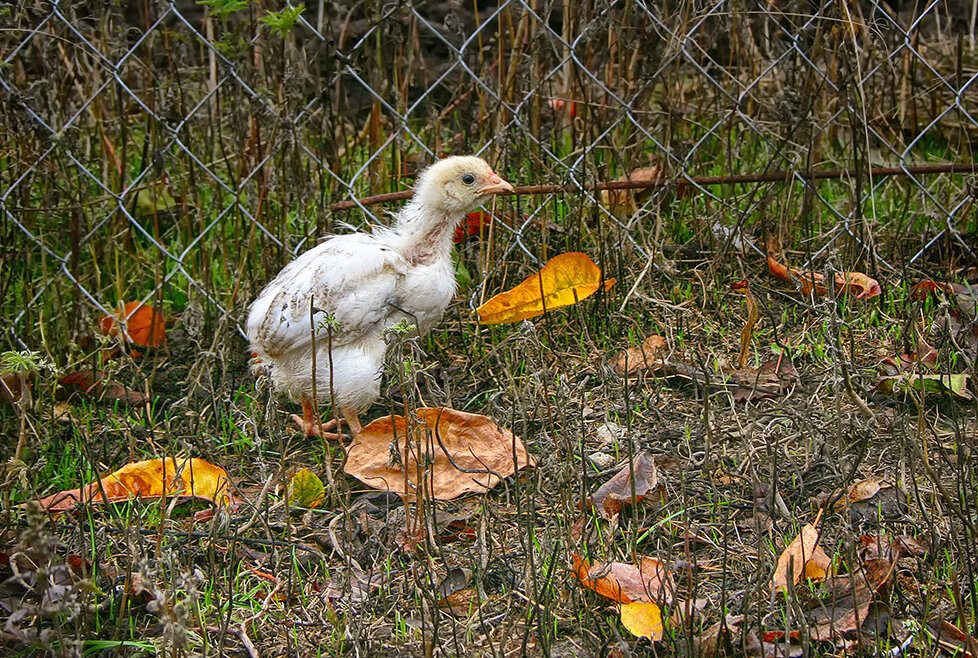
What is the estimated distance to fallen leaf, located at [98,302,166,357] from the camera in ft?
11.3

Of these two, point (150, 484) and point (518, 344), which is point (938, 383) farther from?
point (150, 484)

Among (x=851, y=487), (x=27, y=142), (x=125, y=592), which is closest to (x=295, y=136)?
(x=27, y=142)

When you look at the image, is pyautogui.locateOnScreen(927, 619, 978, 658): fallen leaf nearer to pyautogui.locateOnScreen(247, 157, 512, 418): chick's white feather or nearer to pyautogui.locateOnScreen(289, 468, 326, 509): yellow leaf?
pyautogui.locateOnScreen(289, 468, 326, 509): yellow leaf

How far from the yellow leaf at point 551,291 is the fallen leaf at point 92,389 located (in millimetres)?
1086

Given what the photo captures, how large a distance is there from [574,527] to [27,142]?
7.31 feet

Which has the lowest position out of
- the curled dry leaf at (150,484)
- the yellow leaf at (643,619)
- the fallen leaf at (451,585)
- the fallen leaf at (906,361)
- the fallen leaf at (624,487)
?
the fallen leaf at (906,361)

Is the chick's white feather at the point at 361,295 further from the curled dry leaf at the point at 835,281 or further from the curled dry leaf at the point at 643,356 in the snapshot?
the curled dry leaf at the point at 835,281

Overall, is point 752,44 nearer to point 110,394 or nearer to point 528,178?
point 528,178

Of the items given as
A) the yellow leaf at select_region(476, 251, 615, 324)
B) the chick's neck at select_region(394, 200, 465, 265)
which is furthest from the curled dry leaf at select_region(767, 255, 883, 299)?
the chick's neck at select_region(394, 200, 465, 265)

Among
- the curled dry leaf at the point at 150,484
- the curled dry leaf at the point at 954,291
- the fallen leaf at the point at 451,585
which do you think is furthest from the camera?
the curled dry leaf at the point at 954,291

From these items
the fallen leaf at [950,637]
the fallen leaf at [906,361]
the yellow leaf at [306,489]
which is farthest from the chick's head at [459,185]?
the fallen leaf at [950,637]

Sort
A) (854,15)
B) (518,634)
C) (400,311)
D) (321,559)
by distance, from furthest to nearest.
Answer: (854,15) < (400,311) < (321,559) < (518,634)

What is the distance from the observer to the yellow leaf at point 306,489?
2.64 m

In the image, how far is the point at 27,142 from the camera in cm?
349
